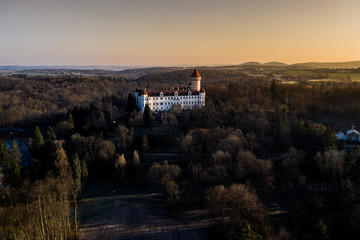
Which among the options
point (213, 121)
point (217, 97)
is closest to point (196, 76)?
point (217, 97)

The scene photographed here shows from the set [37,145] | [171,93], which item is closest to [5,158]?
[37,145]

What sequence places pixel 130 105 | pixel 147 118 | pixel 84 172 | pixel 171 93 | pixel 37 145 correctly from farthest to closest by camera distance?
pixel 171 93 → pixel 130 105 → pixel 147 118 → pixel 37 145 → pixel 84 172

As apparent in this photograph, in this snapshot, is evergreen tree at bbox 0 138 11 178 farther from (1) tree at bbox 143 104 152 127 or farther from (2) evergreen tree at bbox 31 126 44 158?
(1) tree at bbox 143 104 152 127

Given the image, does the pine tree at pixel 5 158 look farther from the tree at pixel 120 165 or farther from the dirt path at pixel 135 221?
the tree at pixel 120 165

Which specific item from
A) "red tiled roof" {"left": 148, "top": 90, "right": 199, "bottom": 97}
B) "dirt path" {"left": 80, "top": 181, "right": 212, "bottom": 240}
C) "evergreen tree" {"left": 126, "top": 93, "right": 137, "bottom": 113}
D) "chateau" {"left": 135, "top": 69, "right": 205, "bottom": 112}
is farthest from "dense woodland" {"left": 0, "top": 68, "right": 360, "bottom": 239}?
"red tiled roof" {"left": 148, "top": 90, "right": 199, "bottom": 97}

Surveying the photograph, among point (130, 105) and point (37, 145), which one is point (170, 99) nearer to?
point (130, 105)

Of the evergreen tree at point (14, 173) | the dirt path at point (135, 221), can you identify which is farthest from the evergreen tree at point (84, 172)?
the evergreen tree at point (14, 173)

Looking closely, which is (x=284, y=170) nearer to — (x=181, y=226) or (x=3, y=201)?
(x=181, y=226)
